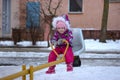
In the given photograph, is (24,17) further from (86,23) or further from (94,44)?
(94,44)

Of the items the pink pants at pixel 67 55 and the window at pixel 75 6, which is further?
the window at pixel 75 6

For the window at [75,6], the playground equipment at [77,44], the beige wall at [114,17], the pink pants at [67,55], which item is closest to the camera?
the pink pants at [67,55]

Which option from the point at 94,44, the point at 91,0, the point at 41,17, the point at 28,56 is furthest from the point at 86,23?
the point at 28,56

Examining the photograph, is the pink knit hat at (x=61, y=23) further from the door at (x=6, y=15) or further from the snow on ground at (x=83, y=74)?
the door at (x=6, y=15)

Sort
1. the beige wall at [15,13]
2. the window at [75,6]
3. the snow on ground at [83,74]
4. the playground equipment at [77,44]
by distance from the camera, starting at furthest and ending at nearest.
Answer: the window at [75,6] → the beige wall at [15,13] → the playground equipment at [77,44] → the snow on ground at [83,74]

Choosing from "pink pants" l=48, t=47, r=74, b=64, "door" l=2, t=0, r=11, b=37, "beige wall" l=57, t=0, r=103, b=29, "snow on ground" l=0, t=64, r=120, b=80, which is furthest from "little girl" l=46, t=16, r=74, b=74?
"beige wall" l=57, t=0, r=103, b=29

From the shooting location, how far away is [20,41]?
23.3 meters

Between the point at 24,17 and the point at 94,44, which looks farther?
the point at 24,17

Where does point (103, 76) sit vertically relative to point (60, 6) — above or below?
below

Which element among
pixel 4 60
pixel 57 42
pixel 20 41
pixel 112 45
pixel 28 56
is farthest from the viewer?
pixel 20 41

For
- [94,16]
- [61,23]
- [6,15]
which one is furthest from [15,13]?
[61,23]

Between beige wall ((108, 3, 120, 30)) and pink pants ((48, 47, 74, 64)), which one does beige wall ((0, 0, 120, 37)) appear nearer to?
beige wall ((108, 3, 120, 30))

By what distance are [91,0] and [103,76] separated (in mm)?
17398

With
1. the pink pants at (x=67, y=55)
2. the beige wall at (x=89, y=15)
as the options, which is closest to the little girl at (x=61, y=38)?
the pink pants at (x=67, y=55)
